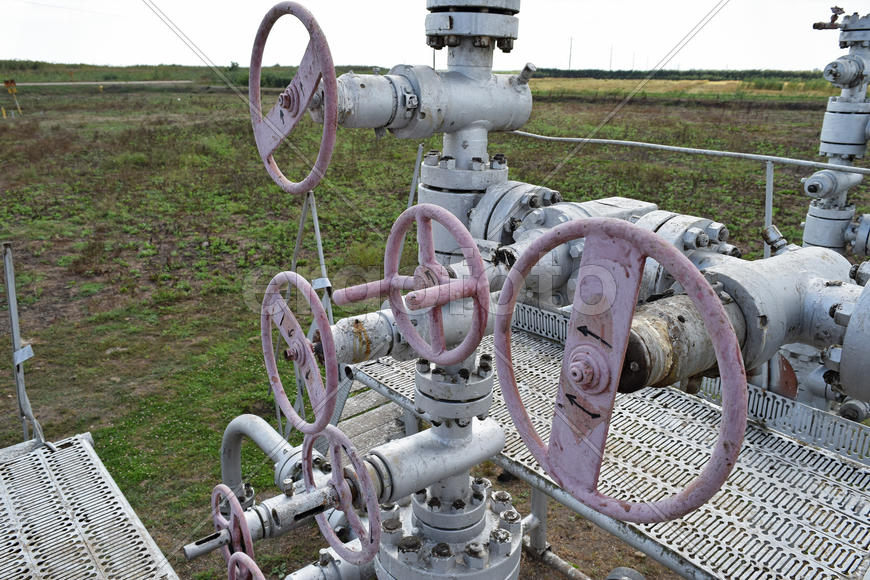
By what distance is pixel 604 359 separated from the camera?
0.96 metres

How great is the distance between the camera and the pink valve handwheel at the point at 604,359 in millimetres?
824

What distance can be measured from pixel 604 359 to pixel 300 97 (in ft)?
3.37

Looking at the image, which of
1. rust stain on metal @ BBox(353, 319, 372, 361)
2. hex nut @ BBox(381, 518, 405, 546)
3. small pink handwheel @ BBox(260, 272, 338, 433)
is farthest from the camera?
hex nut @ BBox(381, 518, 405, 546)

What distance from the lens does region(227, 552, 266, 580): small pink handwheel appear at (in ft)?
6.07

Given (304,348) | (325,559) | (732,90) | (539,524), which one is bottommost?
(539,524)

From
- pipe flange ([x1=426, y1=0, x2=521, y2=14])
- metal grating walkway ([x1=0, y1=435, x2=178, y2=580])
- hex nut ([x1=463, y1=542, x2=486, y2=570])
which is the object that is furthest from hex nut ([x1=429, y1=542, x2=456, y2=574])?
pipe flange ([x1=426, y1=0, x2=521, y2=14])

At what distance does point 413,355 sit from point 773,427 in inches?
55.7

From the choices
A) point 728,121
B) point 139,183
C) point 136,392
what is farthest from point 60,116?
point 728,121

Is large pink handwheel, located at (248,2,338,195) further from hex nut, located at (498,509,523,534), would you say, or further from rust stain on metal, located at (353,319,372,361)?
hex nut, located at (498,509,523,534)

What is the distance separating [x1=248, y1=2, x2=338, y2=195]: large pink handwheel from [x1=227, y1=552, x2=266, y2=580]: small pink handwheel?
3.39 feet

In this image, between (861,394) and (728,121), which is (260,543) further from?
(728,121)

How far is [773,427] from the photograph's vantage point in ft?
7.76

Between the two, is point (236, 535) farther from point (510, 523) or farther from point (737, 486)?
point (737, 486)

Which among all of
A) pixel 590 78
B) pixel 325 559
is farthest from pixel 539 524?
pixel 590 78
